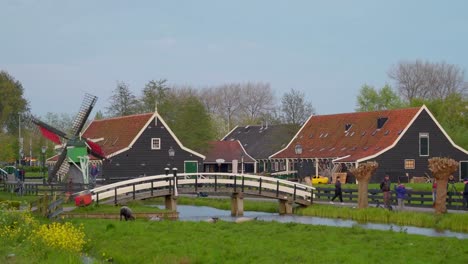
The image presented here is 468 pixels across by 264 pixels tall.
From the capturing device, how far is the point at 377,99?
308 ft

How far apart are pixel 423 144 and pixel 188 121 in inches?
768

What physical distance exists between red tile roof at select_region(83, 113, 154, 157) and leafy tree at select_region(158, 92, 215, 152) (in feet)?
22.0

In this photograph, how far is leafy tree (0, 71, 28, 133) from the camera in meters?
93.6

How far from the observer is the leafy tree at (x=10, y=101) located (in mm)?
93625

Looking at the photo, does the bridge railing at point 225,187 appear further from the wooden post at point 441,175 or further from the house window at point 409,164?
the house window at point 409,164

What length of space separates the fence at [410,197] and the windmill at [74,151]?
14.5 m

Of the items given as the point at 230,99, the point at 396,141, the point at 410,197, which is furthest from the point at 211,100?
the point at 410,197

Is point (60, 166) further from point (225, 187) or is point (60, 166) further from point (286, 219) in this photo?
point (286, 219)

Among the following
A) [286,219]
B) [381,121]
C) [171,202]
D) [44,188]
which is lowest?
[286,219]

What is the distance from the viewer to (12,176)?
6550 centimetres

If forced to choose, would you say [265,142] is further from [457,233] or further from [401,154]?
[457,233]

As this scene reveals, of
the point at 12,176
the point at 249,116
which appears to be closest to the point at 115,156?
the point at 12,176

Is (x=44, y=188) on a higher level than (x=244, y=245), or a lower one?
higher

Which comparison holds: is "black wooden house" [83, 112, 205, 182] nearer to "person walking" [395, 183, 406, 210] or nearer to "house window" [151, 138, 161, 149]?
"house window" [151, 138, 161, 149]
